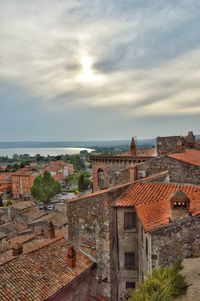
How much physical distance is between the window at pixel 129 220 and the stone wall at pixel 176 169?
16.1 feet

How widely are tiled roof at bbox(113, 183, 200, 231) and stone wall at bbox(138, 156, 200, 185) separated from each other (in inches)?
68.5

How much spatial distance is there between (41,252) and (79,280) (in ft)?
10.9

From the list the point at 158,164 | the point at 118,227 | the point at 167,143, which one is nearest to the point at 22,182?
the point at 167,143

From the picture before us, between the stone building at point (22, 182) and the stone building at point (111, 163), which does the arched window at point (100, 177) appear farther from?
the stone building at point (22, 182)

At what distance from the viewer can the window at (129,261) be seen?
77.3ft

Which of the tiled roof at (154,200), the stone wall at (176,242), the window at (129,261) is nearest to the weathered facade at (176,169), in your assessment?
the tiled roof at (154,200)

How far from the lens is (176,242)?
683 inches

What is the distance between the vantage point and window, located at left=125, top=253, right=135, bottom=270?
23575 millimetres

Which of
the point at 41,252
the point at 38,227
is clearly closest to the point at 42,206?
the point at 38,227

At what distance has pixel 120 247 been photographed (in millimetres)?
23547

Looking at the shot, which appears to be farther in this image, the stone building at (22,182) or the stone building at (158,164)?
the stone building at (22,182)

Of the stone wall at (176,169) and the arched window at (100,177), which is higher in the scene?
the stone wall at (176,169)

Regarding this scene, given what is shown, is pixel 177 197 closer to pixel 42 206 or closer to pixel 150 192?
pixel 150 192

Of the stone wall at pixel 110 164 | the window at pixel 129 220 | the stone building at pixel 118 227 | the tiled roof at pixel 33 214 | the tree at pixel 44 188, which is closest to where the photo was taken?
the stone building at pixel 118 227
